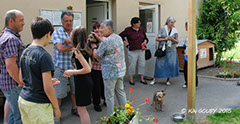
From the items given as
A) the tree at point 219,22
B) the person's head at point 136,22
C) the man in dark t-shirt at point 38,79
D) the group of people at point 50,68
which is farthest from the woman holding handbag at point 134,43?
the tree at point 219,22

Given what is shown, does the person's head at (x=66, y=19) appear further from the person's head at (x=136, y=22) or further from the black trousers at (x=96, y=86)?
the person's head at (x=136, y=22)

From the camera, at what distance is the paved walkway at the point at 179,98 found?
15.2 ft

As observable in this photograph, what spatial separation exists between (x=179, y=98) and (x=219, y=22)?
659cm

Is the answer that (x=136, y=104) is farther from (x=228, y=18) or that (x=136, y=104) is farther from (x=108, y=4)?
(x=228, y=18)

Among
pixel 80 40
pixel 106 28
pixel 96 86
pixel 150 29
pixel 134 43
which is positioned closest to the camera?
pixel 80 40

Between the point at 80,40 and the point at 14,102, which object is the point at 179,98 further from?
the point at 14,102

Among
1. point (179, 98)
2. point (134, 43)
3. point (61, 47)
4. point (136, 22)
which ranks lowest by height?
point (179, 98)

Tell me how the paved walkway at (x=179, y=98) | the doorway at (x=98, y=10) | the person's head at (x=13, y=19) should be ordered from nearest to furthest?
the person's head at (x=13, y=19)
the paved walkway at (x=179, y=98)
the doorway at (x=98, y=10)

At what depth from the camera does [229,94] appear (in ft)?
20.0

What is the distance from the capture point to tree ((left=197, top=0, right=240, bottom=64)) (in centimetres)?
1034

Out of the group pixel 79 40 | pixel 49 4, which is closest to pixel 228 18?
pixel 49 4

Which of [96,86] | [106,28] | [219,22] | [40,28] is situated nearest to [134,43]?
[96,86]

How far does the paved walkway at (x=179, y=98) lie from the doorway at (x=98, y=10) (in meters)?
2.14

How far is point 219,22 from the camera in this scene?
35.7 ft
